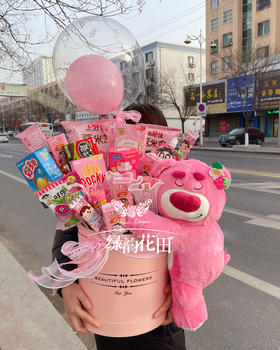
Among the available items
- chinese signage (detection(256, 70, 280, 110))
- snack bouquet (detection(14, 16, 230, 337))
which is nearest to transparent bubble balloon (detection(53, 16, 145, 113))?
snack bouquet (detection(14, 16, 230, 337))

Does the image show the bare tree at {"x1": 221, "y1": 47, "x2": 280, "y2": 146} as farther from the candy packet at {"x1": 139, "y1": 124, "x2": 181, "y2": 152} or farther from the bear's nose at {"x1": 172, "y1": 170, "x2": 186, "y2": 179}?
the bear's nose at {"x1": 172, "y1": 170, "x2": 186, "y2": 179}

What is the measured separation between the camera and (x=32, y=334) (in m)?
1.88

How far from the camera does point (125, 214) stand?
2.74ft

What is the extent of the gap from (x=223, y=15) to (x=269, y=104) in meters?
11.0

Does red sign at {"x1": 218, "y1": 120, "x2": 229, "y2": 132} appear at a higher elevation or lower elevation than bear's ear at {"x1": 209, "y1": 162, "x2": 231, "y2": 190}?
higher

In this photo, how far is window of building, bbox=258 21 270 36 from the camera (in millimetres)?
21920

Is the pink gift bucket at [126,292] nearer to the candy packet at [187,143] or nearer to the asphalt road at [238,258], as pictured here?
the candy packet at [187,143]

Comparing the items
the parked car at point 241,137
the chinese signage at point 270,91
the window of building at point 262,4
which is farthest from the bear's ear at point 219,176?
the window of building at point 262,4

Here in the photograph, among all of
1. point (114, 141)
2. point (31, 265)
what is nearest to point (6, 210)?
point (31, 265)

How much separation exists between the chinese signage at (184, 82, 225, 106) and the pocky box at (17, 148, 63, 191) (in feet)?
76.4

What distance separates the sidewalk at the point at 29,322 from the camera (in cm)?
180

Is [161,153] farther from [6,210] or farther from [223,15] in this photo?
[223,15]

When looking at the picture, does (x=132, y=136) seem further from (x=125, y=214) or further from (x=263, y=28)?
(x=263, y=28)

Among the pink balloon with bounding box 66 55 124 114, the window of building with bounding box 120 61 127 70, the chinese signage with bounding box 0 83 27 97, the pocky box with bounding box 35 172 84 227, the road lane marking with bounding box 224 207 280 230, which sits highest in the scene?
the chinese signage with bounding box 0 83 27 97
